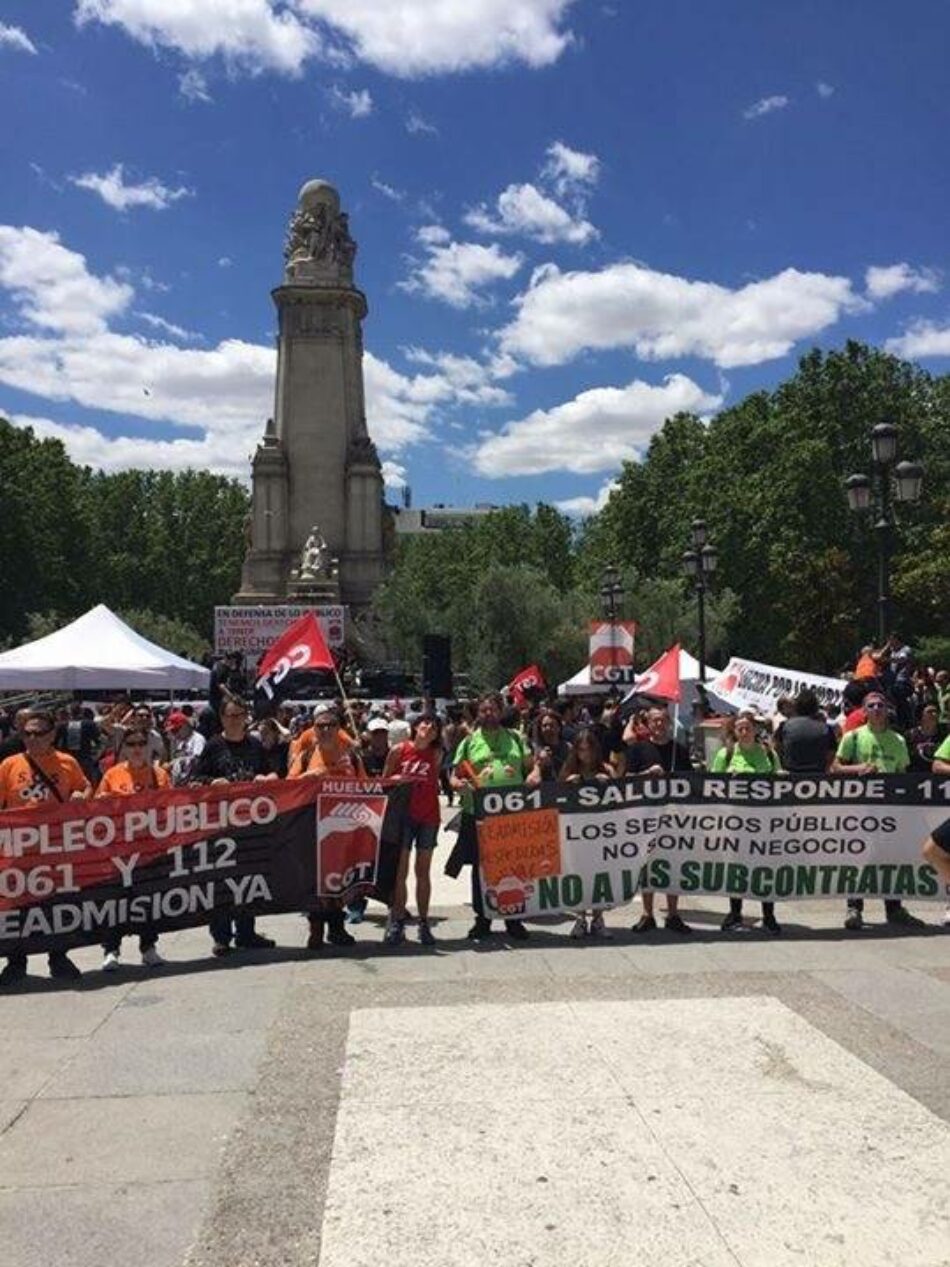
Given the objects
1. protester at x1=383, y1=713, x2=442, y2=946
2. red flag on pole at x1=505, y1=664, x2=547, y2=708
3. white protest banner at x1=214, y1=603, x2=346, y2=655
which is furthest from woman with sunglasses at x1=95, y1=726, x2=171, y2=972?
white protest banner at x1=214, y1=603, x2=346, y2=655

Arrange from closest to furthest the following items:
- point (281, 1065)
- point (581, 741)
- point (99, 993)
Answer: point (281, 1065), point (99, 993), point (581, 741)

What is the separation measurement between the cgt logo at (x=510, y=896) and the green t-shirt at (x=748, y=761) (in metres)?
1.90

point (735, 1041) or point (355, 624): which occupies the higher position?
point (355, 624)

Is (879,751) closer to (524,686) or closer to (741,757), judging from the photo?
(741,757)

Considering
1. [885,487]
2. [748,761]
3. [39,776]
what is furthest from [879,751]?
[885,487]

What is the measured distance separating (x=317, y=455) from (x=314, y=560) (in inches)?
209

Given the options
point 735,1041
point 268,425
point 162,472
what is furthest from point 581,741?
point 162,472

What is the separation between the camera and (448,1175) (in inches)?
174

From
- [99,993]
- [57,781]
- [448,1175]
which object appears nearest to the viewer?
[448,1175]

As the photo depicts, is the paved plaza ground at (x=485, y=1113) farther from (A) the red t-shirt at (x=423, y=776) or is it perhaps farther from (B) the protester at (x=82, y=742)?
(B) the protester at (x=82, y=742)

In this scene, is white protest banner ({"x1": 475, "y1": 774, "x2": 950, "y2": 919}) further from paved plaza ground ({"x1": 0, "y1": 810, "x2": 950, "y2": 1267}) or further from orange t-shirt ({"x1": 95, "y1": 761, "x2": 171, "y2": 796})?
orange t-shirt ({"x1": 95, "y1": 761, "x2": 171, "y2": 796})

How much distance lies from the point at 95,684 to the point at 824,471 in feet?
122

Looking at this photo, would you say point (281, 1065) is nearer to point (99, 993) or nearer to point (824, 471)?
point (99, 993)

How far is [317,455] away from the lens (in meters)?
52.2
